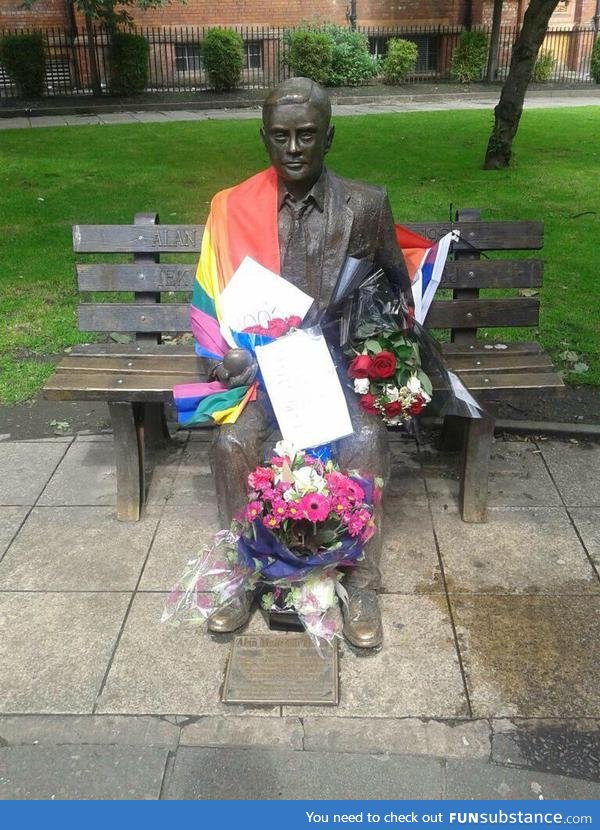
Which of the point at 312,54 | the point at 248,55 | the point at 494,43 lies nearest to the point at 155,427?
the point at 312,54

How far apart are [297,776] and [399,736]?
36 cm

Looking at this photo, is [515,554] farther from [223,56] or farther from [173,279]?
[223,56]

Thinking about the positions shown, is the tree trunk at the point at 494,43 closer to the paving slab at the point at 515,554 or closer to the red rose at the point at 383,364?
the paving slab at the point at 515,554

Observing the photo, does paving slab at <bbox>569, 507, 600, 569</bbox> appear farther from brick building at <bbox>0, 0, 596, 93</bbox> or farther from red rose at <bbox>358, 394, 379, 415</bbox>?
brick building at <bbox>0, 0, 596, 93</bbox>

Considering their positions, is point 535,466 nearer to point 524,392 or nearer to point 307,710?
point 524,392

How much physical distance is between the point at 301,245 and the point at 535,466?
1779 mm

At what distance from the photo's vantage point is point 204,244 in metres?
3.38

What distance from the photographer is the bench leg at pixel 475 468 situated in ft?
11.8

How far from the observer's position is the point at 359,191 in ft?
10.8

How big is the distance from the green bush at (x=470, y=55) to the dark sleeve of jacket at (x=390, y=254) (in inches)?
775

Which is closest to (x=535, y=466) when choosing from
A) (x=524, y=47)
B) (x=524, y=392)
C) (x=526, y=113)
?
(x=524, y=392)

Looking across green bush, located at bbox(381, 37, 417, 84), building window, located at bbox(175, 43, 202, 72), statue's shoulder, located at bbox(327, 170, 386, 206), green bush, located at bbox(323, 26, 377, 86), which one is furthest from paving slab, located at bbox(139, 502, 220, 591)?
building window, located at bbox(175, 43, 202, 72)

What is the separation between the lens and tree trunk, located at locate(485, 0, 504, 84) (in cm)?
2003

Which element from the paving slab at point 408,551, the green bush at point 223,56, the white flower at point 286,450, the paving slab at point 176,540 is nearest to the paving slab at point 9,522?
the paving slab at point 176,540
